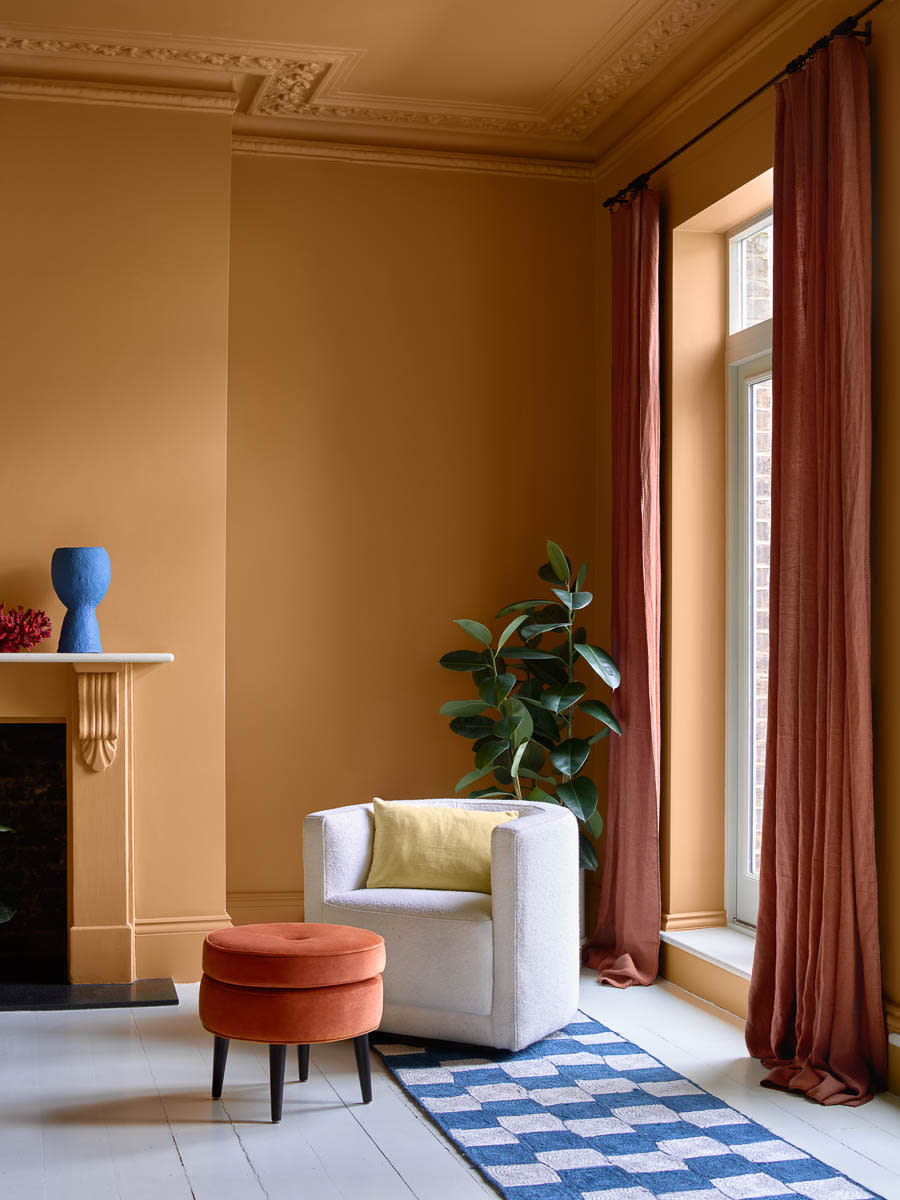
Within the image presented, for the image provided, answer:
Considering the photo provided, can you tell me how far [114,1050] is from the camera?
13.0 feet

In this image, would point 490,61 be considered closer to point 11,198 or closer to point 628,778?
point 11,198

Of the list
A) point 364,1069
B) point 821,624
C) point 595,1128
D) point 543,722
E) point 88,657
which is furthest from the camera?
point 543,722

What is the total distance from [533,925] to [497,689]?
1.21 m

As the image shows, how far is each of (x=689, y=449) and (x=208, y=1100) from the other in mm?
2871

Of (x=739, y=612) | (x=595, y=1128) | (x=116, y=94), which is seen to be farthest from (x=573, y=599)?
(x=116, y=94)

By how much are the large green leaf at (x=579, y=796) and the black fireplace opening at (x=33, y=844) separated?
6.33 feet

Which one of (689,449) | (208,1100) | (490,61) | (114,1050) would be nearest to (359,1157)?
(208,1100)

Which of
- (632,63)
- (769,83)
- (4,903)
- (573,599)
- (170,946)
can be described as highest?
(632,63)

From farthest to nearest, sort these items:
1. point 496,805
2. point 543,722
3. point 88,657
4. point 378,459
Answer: point 378,459, point 543,722, point 88,657, point 496,805

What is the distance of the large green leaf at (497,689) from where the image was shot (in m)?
4.92

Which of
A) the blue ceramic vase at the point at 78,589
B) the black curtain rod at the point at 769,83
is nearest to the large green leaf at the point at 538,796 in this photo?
the blue ceramic vase at the point at 78,589

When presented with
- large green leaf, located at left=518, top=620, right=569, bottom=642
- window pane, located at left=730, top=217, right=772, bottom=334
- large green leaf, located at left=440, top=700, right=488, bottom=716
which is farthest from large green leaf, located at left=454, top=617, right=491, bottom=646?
window pane, located at left=730, top=217, right=772, bottom=334

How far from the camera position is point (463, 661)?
5.11 m

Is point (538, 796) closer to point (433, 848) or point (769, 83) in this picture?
point (433, 848)
